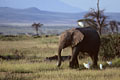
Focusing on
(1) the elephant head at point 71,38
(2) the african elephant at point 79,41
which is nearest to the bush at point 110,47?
(2) the african elephant at point 79,41

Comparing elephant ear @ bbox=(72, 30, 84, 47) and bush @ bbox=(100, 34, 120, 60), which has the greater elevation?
elephant ear @ bbox=(72, 30, 84, 47)

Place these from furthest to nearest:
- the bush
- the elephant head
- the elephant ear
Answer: the bush, the elephant head, the elephant ear

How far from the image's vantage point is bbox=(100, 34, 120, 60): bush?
18500mm

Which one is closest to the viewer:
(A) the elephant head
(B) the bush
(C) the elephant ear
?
(C) the elephant ear

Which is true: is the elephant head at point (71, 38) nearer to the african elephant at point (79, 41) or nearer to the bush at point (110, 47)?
the african elephant at point (79, 41)

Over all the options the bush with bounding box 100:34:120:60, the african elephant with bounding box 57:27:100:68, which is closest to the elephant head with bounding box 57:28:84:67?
the african elephant with bounding box 57:27:100:68

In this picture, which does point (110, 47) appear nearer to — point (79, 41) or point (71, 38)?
point (71, 38)

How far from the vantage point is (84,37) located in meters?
14.2

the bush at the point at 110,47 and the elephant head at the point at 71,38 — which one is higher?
the elephant head at the point at 71,38

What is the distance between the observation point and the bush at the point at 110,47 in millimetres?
18500

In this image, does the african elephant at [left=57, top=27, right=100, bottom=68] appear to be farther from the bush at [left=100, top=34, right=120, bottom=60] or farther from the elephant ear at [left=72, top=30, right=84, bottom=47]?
the bush at [left=100, top=34, right=120, bottom=60]

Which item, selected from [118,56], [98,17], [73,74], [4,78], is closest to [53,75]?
[73,74]

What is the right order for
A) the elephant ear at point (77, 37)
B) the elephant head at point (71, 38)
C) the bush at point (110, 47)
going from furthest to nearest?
the bush at point (110, 47) → the elephant head at point (71, 38) → the elephant ear at point (77, 37)

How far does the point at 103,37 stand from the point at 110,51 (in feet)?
3.35
